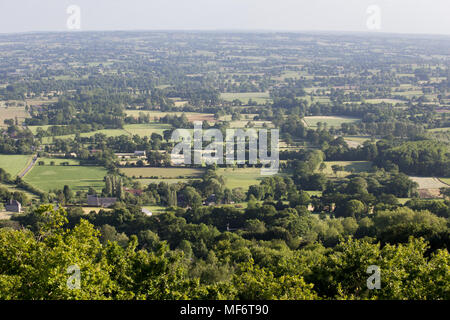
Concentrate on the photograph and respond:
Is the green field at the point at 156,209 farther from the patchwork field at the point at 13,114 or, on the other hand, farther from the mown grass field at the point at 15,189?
the patchwork field at the point at 13,114

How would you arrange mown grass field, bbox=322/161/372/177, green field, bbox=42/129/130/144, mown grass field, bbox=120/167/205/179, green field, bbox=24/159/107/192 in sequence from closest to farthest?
1. green field, bbox=24/159/107/192
2. mown grass field, bbox=120/167/205/179
3. mown grass field, bbox=322/161/372/177
4. green field, bbox=42/129/130/144

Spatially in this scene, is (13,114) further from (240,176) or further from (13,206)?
(240,176)

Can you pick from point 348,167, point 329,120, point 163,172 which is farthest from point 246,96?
point 163,172

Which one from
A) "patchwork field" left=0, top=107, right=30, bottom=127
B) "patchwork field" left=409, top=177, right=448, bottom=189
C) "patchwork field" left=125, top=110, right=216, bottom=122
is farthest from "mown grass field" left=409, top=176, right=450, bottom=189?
"patchwork field" left=0, top=107, right=30, bottom=127

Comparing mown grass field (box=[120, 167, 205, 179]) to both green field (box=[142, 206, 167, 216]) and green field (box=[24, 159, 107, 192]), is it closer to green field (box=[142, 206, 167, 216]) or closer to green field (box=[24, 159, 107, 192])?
green field (box=[24, 159, 107, 192])

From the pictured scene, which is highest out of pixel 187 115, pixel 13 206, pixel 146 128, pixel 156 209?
pixel 187 115
